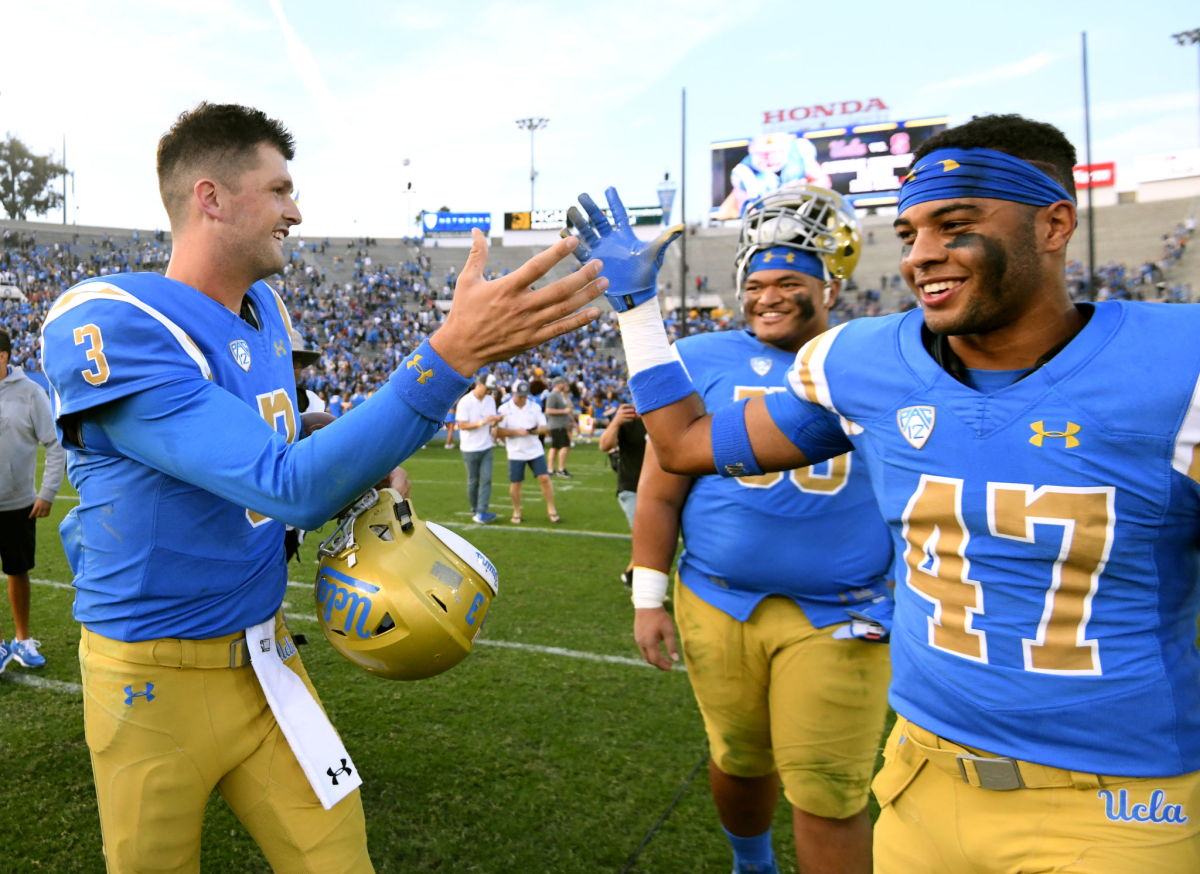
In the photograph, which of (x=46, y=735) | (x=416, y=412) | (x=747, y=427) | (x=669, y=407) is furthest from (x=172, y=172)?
(x=46, y=735)

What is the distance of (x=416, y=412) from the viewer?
4.74 ft

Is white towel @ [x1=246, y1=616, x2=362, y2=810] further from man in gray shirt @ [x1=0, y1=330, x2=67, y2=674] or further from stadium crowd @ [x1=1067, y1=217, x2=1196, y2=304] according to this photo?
stadium crowd @ [x1=1067, y1=217, x2=1196, y2=304]

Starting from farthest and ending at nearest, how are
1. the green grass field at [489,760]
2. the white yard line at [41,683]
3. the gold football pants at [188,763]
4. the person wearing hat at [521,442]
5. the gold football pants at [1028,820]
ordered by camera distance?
1. the person wearing hat at [521,442]
2. the white yard line at [41,683]
3. the green grass field at [489,760]
4. the gold football pants at [188,763]
5. the gold football pants at [1028,820]

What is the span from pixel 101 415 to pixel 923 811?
6.05 ft

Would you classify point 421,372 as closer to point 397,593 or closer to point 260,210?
point 397,593

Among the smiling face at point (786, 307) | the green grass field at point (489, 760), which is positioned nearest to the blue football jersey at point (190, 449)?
the smiling face at point (786, 307)

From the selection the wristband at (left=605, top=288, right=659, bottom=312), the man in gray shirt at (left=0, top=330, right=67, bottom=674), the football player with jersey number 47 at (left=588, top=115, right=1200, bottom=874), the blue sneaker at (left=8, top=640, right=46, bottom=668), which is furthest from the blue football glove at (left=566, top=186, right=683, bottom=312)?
the blue sneaker at (left=8, top=640, right=46, bottom=668)

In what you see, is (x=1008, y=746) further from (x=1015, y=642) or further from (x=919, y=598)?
(x=919, y=598)

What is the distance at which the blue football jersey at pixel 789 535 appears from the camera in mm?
2455

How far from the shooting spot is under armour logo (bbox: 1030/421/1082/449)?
1419 millimetres

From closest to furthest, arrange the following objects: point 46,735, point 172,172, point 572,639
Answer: point 172,172
point 46,735
point 572,639

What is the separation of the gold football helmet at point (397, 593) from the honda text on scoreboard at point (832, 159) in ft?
109

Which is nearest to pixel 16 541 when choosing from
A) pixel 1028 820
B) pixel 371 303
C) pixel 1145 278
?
pixel 1028 820

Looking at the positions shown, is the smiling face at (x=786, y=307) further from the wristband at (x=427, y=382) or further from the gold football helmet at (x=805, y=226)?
the wristband at (x=427, y=382)
